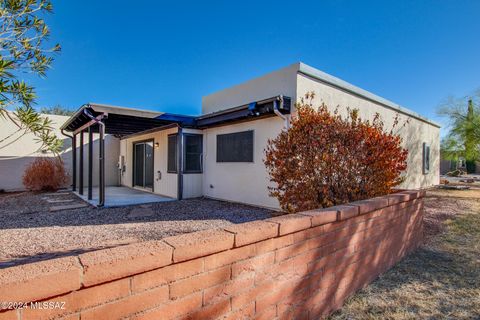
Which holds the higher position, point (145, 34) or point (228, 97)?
point (145, 34)

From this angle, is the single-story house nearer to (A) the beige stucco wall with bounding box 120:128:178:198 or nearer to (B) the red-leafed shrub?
(A) the beige stucco wall with bounding box 120:128:178:198

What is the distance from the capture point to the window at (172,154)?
972 cm

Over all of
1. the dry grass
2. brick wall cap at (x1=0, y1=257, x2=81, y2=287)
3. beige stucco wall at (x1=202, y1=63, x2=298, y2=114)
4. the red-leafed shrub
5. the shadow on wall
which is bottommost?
the dry grass

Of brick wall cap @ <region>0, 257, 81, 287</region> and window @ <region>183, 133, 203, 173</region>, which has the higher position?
window @ <region>183, 133, 203, 173</region>

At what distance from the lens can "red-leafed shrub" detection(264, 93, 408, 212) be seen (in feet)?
13.4

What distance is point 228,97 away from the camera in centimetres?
984

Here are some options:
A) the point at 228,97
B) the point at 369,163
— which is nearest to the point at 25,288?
the point at 369,163

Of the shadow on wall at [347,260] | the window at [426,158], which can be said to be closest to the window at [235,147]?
the shadow on wall at [347,260]

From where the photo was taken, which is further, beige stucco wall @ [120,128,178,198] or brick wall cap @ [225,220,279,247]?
beige stucco wall @ [120,128,178,198]

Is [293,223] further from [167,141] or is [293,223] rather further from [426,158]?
[426,158]

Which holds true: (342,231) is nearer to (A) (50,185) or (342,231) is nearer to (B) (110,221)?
(B) (110,221)

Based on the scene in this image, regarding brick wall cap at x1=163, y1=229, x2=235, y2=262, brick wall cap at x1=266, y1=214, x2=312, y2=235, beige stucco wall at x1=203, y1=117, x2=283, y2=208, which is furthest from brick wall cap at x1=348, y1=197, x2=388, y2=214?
beige stucco wall at x1=203, y1=117, x2=283, y2=208

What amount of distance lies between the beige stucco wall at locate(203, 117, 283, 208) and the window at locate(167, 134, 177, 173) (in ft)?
3.65

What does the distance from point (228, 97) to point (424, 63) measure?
8633 mm
